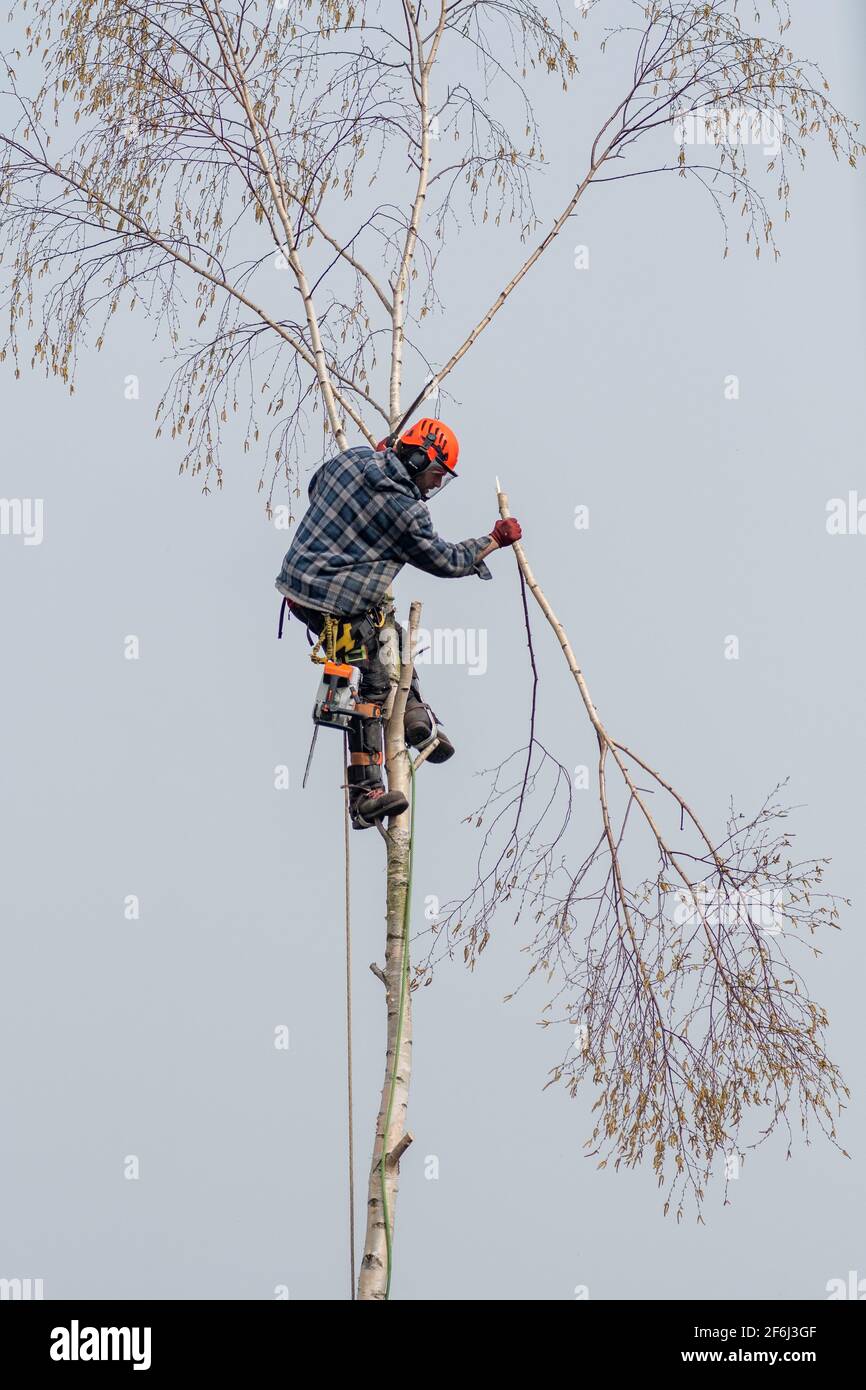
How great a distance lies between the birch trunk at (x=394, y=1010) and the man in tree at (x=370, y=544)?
86mm

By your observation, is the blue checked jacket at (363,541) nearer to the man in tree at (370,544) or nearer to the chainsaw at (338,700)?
the man in tree at (370,544)

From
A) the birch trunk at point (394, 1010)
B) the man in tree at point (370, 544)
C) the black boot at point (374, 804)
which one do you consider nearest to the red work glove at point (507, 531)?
the man in tree at point (370, 544)

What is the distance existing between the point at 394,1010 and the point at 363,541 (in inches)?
53.6

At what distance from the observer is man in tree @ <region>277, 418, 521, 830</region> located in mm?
5418

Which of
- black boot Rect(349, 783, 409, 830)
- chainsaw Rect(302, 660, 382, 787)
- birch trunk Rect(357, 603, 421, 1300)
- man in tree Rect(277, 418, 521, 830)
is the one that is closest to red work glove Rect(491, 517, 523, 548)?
man in tree Rect(277, 418, 521, 830)

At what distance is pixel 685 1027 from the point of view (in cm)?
528

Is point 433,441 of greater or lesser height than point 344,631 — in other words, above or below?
above

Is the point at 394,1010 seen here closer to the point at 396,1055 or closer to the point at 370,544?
the point at 396,1055

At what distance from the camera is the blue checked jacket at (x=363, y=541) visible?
5.41 metres

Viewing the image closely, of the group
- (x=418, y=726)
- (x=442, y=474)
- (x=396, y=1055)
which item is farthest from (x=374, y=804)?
(x=442, y=474)

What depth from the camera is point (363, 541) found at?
5492mm
